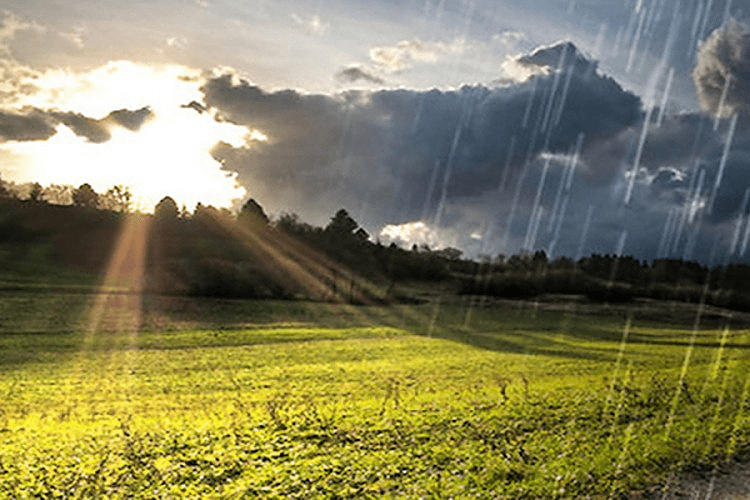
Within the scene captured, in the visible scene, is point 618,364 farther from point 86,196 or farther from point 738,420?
point 86,196

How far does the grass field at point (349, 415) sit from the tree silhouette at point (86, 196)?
140358mm

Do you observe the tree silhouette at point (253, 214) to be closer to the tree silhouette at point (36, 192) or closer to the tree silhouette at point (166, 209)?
the tree silhouette at point (166, 209)

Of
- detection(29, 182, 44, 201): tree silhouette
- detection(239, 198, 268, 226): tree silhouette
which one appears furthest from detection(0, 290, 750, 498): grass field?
detection(29, 182, 44, 201): tree silhouette

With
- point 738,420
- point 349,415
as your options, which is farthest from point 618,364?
point 349,415

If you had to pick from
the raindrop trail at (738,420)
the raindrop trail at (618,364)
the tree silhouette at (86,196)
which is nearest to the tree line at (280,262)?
the tree silhouette at (86,196)

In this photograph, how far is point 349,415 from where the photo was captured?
2236 cm

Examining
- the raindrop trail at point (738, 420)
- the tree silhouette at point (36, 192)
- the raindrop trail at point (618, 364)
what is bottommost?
the tree silhouette at point (36, 192)

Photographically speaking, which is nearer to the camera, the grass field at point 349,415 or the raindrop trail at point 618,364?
the grass field at point 349,415

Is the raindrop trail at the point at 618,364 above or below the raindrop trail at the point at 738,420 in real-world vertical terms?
below

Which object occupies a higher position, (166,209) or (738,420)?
(738,420)

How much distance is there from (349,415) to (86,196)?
179798mm

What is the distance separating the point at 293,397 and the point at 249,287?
197 feet

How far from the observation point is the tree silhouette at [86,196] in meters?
177

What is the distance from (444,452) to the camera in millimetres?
17094
